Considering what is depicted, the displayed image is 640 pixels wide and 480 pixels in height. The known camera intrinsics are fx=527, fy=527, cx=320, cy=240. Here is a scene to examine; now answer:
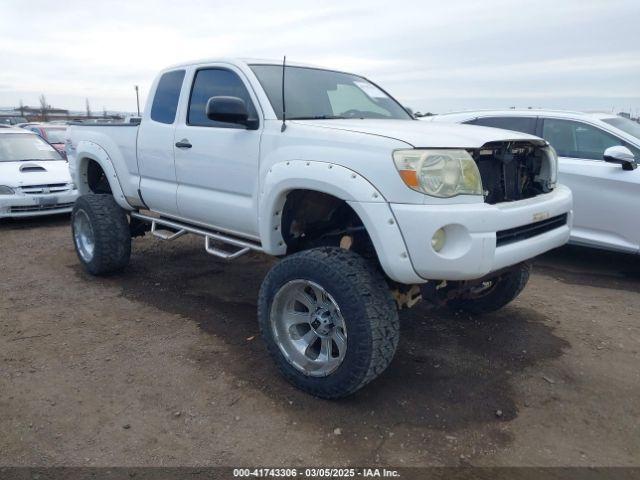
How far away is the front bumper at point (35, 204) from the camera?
805cm

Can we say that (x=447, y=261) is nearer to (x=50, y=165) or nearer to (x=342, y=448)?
(x=342, y=448)

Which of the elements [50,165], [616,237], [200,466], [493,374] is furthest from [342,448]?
[50,165]

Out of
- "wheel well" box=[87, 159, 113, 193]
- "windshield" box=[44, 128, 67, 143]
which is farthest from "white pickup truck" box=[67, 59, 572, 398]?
"windshield" box=[44, 128, 67, 143]

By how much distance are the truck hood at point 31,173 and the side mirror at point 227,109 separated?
242 inches

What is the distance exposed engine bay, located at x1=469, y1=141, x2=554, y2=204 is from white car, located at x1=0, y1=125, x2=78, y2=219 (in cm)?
741

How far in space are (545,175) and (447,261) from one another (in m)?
1.31

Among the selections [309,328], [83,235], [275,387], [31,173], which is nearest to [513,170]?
[309,328]

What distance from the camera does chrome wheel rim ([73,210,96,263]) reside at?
5.49m

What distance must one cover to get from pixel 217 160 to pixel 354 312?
5.65 ft

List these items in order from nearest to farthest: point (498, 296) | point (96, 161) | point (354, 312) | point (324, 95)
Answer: point (354, 312) → point (324, 95) → point (498, 296) → point (96, 161)

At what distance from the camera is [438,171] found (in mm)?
2830

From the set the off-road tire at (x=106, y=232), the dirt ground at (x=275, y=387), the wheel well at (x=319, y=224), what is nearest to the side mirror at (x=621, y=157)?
the dirt ground at (x=275, y=387)

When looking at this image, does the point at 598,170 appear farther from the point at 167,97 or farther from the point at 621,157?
the point at 167,97

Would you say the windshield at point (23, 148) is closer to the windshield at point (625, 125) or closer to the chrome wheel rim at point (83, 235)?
the chrome wheel rim at point (83, 235)
